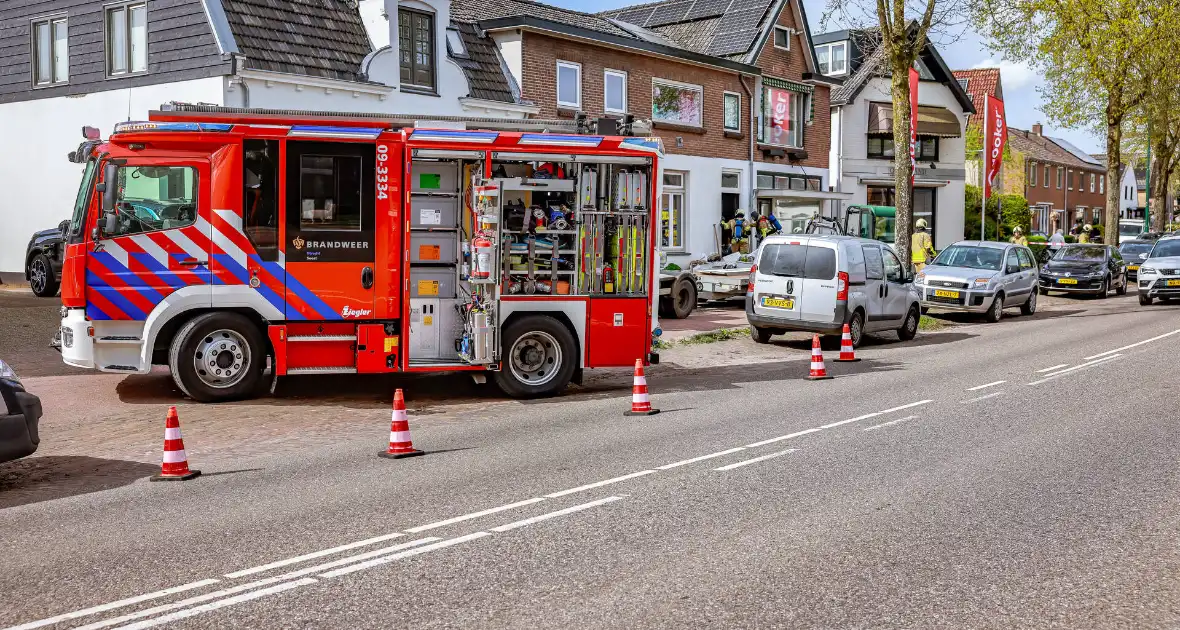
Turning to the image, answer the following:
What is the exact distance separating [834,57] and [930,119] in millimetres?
4724

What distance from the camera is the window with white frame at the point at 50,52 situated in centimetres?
2342

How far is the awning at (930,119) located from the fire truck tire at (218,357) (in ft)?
118

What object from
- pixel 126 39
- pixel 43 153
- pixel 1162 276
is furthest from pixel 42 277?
pixel 1162 276

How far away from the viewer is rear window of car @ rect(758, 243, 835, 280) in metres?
18.4

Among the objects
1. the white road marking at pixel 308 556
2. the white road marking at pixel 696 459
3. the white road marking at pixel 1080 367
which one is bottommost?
the white road marking at pixel 308 556

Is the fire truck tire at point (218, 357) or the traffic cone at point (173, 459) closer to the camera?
the traffic cone at point (173, 459)

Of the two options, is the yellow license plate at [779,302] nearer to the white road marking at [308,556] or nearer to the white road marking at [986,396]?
the white road marking at [986,396]

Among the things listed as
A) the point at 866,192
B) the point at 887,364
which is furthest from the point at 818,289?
the point at 866,192

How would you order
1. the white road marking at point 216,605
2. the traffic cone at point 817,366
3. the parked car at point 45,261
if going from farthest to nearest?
the parked car at point 45,261 < the traffic cone at point 817,366 < the white road marking at point 216,605

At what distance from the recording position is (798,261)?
61.3 ft

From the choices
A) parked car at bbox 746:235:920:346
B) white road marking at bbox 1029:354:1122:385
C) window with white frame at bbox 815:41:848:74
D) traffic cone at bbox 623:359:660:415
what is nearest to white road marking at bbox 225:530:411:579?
traffic cone at bbox 623:359:660:415

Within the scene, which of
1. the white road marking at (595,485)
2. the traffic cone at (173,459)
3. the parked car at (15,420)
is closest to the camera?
the white road marking at (595,485)

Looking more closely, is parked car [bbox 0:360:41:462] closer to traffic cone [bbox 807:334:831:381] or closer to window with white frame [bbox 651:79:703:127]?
traffic cone [bbox 807:334:831:381]

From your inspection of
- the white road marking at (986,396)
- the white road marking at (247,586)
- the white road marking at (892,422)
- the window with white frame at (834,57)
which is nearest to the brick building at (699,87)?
the window with white frame at (834,57)
